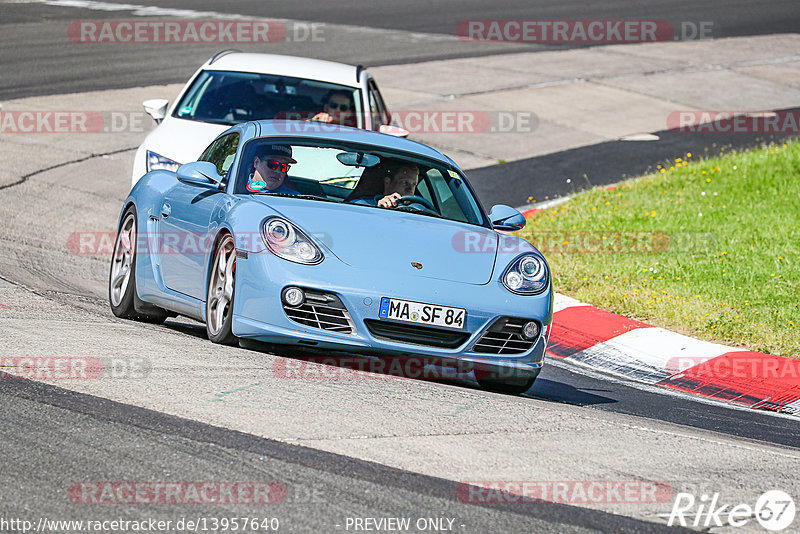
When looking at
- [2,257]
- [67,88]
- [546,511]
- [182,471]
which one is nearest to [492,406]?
[546,511]

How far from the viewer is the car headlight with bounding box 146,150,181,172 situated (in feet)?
35.1

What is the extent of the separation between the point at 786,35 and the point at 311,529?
27968 mm

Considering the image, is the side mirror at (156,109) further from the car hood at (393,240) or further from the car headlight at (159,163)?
the car hood at (393,240)

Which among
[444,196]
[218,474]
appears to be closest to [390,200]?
[444,196]

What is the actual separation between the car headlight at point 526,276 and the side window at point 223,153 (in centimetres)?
210

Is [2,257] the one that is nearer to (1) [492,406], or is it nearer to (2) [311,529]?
(1) [492,406]

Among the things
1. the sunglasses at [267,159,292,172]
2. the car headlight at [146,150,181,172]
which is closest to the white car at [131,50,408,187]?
the car headlight at [146,150,181,172]

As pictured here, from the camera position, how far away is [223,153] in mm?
8336

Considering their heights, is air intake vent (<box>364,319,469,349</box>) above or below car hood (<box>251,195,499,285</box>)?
below

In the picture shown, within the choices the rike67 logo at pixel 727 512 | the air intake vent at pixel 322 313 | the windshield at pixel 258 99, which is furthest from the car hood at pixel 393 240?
the windshield at pixel 258 99

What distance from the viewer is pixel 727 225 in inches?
488

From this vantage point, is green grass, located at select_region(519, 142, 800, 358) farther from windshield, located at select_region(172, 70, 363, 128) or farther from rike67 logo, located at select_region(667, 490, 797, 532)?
rike67 logo, located at select_region(667, 490, 797, 532)

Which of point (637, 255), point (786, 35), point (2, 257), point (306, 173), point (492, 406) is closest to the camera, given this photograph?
point (492, 406)

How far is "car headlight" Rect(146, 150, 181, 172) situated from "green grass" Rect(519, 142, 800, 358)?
3585 mm
